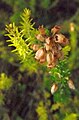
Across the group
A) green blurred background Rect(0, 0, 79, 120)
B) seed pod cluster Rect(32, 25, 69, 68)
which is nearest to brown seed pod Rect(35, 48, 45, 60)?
seed pod cluster Rect(32, 25, 69, 68)

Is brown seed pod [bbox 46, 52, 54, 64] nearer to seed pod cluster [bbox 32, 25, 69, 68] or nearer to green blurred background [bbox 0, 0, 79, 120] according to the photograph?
seed pod cluster [bbox 32, 25, 69, 68]

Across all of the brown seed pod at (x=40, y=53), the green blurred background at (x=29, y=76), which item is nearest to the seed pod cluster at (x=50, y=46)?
the brown seed pod at (x=40, y=53)

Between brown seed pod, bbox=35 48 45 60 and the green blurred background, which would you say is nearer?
brown seed pod, bbox=35 48 45 60

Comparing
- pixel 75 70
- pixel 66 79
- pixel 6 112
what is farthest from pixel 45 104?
pixel 66 79

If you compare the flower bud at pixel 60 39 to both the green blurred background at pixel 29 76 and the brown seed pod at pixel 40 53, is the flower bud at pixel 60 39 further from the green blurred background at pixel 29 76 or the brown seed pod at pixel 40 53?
the green blurred background at pixel 29 76

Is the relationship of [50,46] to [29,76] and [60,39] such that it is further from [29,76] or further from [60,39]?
[29,76]

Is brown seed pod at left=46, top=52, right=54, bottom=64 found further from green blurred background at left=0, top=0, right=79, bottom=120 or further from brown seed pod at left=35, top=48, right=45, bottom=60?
green blurred background at left=0, top=0, right=79, bottom=120

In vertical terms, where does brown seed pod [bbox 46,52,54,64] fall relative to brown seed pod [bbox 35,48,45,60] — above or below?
below

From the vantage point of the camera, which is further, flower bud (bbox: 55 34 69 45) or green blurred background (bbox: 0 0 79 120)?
green blurred background (bbox: 0 0 79 120)

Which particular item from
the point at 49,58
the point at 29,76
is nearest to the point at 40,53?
the point at 49,58

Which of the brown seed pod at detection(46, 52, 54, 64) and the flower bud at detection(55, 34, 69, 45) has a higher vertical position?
the flower bud at detection(55, 34, 69, 45)

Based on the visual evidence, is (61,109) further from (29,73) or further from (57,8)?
(57,8)
